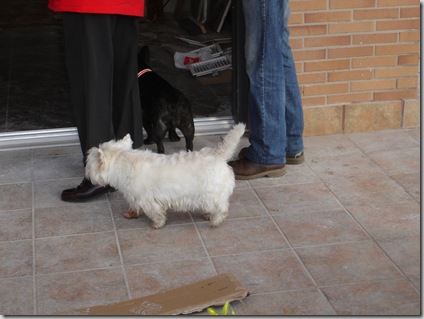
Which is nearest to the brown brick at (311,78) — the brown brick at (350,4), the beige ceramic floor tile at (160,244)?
the brown brick at (350,4)

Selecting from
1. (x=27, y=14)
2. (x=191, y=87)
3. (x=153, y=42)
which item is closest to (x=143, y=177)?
(x=191, y=87)

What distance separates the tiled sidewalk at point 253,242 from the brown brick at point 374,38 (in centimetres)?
80

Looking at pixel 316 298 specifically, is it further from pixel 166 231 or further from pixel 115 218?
pixel 115 218

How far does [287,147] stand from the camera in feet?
17.9

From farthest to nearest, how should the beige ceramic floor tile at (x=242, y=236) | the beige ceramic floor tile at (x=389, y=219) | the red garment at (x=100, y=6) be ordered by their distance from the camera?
the red garment at (x=100, y=6)
the beige ceramic floor tile at (x=389, y=219)
the beige ceramic floor tile at (x=242, y=236)

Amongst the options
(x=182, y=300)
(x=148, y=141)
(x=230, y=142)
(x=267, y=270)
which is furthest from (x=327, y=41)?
(x=182, y=300)

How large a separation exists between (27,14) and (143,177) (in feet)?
20.1

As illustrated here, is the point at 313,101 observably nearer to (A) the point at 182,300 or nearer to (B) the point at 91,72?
(B) the point at 91,72

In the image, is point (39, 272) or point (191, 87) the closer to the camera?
point (39, 272)

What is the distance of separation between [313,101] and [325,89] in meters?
0.12

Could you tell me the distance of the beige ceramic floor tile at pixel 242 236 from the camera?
4387mm

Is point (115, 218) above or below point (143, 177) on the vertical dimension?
below

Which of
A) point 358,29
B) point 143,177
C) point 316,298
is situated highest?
point 358,29

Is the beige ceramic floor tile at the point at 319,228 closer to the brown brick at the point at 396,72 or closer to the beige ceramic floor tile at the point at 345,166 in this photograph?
the beige ceramic floor tile at the point at 345,166
